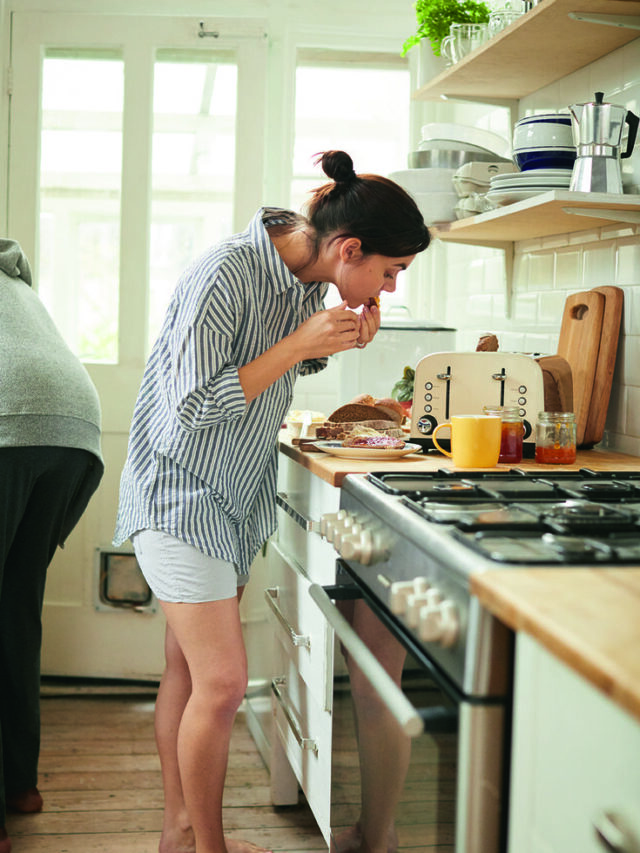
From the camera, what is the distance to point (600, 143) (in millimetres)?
1853

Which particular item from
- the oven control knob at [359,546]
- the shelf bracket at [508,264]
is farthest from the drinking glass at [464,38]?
the oven control knob at [359,546]

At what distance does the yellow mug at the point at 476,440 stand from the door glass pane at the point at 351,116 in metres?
1.49

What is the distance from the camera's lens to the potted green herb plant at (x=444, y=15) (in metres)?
2.47

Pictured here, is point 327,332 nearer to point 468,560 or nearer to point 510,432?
point 510,432

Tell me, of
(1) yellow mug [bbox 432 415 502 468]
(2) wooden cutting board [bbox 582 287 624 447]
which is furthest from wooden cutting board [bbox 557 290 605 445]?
(1) yellow mug [bbox 432 415 502 468]

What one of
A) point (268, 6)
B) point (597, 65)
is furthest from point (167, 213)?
point (597, 65)

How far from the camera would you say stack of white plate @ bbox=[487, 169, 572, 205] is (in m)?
2.00

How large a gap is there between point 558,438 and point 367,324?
47cm

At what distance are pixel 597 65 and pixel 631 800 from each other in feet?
6.05

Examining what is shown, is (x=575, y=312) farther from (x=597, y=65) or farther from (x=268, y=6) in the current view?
(x=268, y=6)

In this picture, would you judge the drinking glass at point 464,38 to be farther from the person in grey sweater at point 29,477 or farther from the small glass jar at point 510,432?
the person in grey sweater at point 29,477

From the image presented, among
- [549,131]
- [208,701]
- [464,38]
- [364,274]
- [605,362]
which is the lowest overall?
[208,701]

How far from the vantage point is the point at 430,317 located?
326cm

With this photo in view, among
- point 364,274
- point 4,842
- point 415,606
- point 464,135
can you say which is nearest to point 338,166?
point 364,274
